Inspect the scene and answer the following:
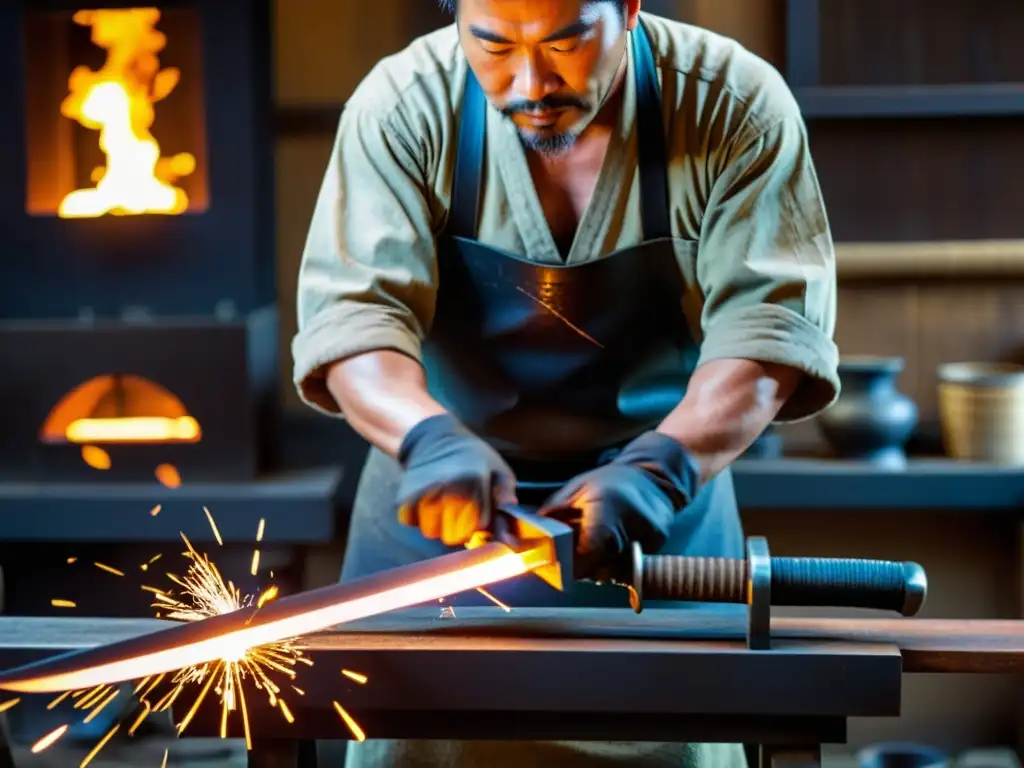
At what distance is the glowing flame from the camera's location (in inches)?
116

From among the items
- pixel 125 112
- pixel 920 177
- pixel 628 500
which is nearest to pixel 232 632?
pixel 628 500

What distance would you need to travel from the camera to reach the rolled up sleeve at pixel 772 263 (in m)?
1.45

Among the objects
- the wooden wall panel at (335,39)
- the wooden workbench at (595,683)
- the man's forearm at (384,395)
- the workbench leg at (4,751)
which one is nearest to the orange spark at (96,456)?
the wooden wall panel at (335,39)

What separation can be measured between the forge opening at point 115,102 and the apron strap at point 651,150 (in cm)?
160

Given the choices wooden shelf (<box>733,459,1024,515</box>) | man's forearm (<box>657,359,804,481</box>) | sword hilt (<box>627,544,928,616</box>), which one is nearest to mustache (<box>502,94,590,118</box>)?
man's forearm (<box>657,359,804,481</box>)

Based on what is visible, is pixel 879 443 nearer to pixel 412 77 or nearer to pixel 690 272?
pixel 690 272

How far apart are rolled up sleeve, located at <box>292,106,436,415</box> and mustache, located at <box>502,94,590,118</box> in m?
0.18

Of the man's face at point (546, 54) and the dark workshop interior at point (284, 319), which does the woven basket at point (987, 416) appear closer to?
the dark workshop interior at point (284, 319)

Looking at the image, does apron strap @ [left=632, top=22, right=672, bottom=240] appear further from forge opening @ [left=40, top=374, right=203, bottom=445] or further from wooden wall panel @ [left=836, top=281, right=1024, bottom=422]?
wooden wall panel @ [left=836, top=281, right=1024, bottom=422]

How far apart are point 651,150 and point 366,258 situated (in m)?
0.34

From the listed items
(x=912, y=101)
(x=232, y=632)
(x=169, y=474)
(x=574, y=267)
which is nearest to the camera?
(x=232, y=632)

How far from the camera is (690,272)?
1.57 m

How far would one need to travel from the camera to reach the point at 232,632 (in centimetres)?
110

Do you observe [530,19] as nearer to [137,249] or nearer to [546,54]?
[546,54]
